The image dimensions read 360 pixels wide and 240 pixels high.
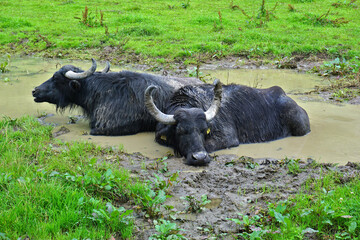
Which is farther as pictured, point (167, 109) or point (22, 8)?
point (22, 8)

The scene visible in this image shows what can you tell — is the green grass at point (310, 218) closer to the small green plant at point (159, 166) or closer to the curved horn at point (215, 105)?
the small green plant at point (159, 166)

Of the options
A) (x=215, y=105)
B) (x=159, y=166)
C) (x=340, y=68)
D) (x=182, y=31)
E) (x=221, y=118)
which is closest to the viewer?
(x=159, y=166)

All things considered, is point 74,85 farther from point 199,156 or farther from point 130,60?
point 130,60

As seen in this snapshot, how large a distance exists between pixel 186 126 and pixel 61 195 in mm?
2417

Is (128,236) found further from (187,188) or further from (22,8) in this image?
(22,8)

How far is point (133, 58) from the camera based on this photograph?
12.5 metres

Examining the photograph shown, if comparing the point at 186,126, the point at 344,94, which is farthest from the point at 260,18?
the point at 186,126

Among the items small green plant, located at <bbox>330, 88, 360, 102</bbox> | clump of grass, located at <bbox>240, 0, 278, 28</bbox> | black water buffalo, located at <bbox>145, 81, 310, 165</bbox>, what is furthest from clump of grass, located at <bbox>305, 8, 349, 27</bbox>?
black water buffalo, located at <bbox>145, 81, 310, 165</bbox>

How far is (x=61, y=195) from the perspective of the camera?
394cm

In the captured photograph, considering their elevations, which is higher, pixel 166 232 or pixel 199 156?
pixel 166 232

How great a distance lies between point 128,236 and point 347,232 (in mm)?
1864

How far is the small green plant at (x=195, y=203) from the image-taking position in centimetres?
403

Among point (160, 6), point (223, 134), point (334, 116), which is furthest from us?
point (160, 6)

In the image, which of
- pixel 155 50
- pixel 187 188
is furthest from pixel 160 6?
pixel 187 188
